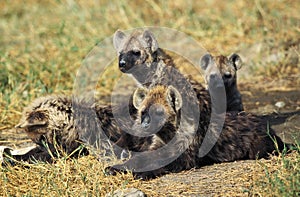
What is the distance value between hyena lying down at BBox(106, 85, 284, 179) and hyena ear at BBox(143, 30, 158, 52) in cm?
132

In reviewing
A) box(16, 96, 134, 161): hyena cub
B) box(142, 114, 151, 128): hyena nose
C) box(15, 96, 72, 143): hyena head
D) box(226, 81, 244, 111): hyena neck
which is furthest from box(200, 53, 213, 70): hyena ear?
box(142, 114, 151, 128): hyena nose

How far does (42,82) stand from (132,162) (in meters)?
3.50

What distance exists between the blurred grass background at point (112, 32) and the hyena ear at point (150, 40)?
60.4 inches

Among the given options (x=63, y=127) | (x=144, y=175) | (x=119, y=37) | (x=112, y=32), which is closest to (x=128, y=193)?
(x=144, y=175)

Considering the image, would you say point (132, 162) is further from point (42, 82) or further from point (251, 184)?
point (42, 82)

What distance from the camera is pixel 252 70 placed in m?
9.11

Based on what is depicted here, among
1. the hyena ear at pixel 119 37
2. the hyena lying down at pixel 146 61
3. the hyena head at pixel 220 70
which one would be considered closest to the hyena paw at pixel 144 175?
the hyena lying down at pixel 146 61

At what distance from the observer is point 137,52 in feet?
23.0

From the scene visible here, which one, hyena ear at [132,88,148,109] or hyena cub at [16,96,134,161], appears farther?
hyena cub at [16,96,134,161]

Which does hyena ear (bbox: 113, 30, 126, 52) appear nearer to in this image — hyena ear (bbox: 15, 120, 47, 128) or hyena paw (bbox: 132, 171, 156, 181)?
hyena ear (bbox: 15, 120, 47, 128)

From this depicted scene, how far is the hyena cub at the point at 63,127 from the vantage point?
18.7 feet

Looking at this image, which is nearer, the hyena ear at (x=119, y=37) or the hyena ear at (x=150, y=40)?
Answer: the hyena ear at (x=150, y=40)

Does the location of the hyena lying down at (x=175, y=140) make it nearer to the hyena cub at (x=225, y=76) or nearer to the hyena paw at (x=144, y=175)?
the hyena paw at (x=144, y=175)

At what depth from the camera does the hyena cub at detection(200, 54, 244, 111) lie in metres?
7.15
